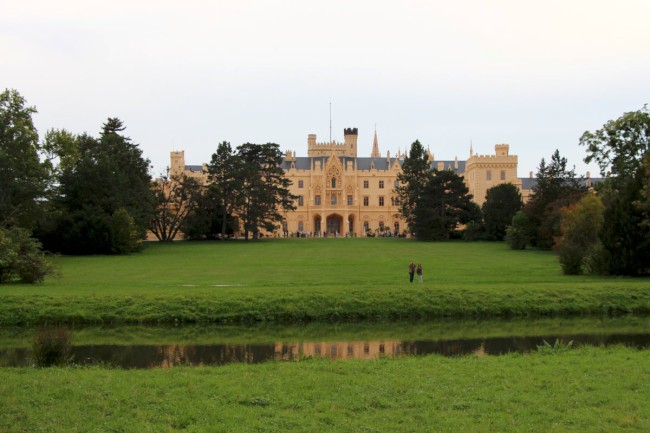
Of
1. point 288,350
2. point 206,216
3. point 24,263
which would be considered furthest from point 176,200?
point 288,350

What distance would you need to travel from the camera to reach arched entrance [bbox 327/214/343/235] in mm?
103875

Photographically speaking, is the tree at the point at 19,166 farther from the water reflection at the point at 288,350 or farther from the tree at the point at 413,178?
the tree at the point at 413,178

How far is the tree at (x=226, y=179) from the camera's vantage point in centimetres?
6838

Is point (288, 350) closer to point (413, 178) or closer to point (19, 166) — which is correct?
point (19, 166)

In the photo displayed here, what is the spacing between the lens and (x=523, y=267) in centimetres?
3416

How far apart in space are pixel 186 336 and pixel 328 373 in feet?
25.6

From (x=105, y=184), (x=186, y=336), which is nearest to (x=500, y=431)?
(x=186, y=336)

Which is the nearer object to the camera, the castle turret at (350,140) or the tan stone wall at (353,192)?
the tan stone wall at (353,192)

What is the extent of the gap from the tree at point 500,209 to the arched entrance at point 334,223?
1438 inches

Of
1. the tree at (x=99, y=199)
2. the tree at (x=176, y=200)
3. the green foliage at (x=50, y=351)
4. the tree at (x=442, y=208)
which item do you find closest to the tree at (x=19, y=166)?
the tree at (x=99, y=199)

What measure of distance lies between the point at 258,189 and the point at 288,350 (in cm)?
5366

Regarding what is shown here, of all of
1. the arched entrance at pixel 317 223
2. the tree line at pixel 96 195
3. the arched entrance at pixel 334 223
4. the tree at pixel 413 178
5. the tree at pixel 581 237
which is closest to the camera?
the tree at pixel 581 237

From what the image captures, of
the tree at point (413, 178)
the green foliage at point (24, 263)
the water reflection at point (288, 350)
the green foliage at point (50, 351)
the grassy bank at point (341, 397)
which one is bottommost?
the water reflection at point (288, 350)

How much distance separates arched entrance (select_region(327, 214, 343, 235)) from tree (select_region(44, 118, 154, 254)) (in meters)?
49.4
